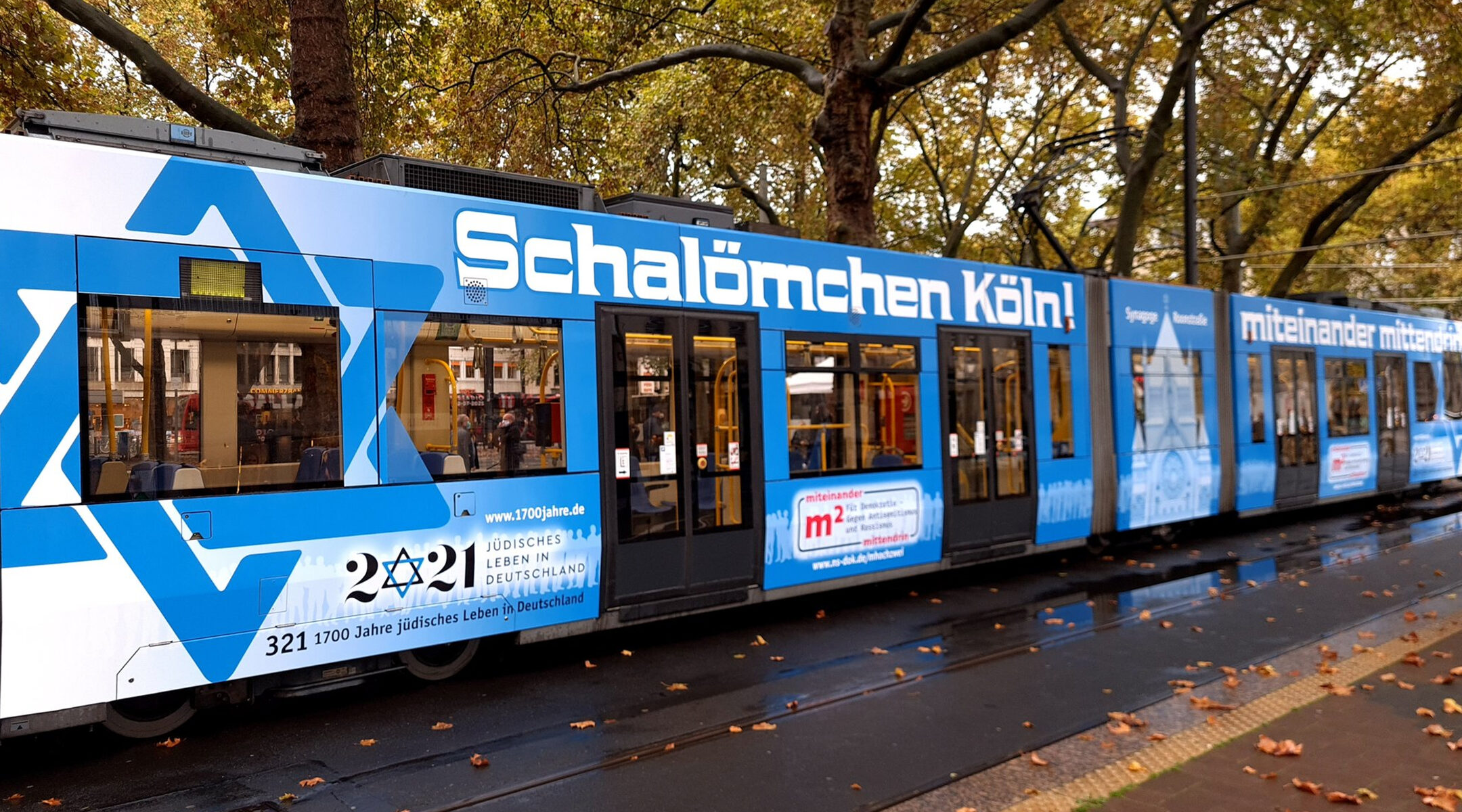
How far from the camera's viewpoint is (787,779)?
17.6 feet

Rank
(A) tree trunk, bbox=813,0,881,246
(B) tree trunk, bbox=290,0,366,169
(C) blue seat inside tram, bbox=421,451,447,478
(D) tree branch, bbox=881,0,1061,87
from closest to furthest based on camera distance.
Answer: (C) blue seat inside tram, bbox=421,451,447,478 → (B) tree trunk, bbox=290,0,366,169 → (D) tree branch, bbox=881,0,1061,87 → (A) tree trunk, bbox=813,0,881,246

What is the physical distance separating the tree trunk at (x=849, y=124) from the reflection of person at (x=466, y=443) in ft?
27.2

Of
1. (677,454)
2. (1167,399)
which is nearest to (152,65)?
(677,454)

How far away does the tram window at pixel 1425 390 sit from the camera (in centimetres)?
1934

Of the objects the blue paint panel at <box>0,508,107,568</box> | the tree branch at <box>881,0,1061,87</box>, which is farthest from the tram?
the tree branch at <box>881,0,1061,87</box>

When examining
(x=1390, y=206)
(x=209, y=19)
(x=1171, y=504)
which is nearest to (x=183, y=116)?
(x=209, y=19)

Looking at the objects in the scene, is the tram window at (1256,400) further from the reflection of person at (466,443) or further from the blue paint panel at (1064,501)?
the reflection of person at (466,443)

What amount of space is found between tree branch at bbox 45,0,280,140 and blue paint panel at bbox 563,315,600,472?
4733 millimetres

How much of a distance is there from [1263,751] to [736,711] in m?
2.92

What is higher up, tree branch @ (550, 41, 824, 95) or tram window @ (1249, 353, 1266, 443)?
tree branch @ (550, 41, 824, 95)

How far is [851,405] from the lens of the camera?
959 cm

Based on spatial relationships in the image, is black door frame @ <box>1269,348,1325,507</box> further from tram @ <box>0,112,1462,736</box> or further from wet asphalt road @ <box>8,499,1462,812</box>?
tram @ <box>0,112,1462,736</box>

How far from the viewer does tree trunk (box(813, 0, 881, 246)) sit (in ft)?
46.7

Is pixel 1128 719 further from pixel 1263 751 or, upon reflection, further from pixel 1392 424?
pixel 1392 424
